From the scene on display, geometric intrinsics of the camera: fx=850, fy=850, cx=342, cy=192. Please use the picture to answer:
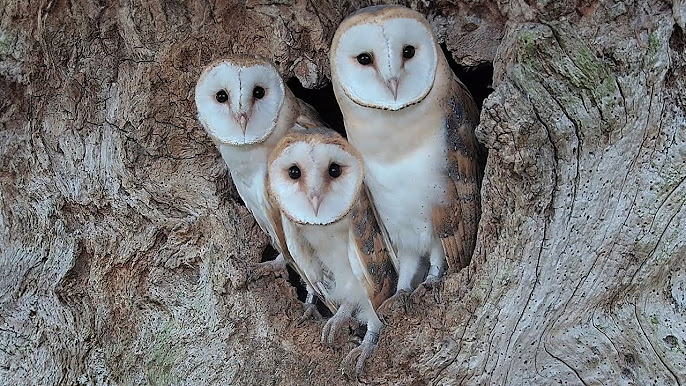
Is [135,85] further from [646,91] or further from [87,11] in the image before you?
[646,91]

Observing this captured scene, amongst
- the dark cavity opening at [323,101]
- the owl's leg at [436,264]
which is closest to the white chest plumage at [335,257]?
the owl's leg at [436,264]

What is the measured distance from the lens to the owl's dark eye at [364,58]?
6.48ft

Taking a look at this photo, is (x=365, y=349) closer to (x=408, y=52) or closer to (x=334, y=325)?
(x=334, y=325)

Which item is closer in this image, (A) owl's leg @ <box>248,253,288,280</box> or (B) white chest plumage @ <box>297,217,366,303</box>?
(B) white chest plumage @ <box>297,217,366,303</box>

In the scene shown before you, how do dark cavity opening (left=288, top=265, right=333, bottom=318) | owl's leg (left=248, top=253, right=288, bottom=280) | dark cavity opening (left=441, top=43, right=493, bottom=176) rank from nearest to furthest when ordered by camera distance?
owl's leg (left=248, top=253, right=288, bottom=280)
dark cavity opening (left=441, top=43, right=493, bottom=176)
dark cavity opening (left=288, top=265, right=333, bottom=318)

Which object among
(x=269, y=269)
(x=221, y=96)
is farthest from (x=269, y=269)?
(x=221, y=96)

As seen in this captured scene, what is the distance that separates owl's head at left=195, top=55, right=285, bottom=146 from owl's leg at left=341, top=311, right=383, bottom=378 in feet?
1.88

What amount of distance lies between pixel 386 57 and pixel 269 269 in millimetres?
750

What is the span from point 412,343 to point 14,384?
1.13 metres

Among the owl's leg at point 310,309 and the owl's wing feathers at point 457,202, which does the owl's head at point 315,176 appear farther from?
the owl's leg at point 310,309

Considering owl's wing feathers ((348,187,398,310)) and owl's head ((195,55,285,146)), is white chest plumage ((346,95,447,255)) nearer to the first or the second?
owl's wing feathers ((348,187,398,310))

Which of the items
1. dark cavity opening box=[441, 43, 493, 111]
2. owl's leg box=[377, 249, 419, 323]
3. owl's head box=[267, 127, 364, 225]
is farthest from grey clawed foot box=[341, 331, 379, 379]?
dark cavity opening box=[441, 43, 493, 111]

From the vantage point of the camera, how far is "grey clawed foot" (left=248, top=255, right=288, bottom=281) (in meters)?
2.37

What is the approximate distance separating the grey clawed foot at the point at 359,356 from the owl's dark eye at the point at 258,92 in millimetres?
688
